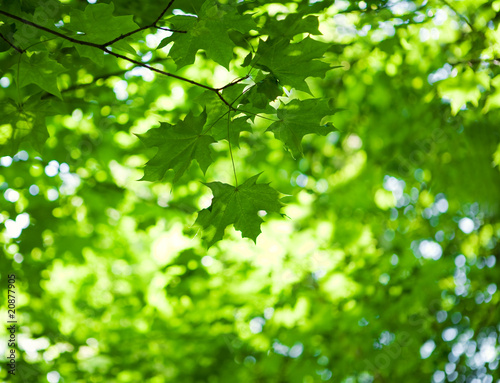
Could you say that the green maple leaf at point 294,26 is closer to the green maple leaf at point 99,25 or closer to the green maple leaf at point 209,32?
Answer: the green maple leaf at point 209,32

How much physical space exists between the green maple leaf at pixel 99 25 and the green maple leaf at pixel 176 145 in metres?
0.33

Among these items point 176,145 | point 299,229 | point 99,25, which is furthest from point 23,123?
point 299,229

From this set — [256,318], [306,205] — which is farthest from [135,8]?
[256,318]

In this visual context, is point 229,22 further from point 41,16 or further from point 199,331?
point 199,331

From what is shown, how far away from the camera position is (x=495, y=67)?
7.99ft

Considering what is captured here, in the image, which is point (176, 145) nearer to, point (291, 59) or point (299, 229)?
point (291, 59)

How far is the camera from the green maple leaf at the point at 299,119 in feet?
4.87

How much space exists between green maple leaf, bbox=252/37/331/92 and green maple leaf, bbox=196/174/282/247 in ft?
1.32

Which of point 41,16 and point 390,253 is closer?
point 41,16

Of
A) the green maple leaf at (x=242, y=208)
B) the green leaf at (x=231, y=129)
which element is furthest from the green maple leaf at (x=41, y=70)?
the green maple leaf at (x=242, y=208)

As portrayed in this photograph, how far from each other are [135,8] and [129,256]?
2.97m

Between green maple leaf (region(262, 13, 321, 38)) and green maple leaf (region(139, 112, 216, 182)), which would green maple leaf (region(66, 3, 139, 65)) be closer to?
green maple leaf (region(139, 112, 216, 182))

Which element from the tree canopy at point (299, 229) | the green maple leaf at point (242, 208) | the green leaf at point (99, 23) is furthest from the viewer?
the tree canopy at point (299, 229)

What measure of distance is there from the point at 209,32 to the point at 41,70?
63 cm
